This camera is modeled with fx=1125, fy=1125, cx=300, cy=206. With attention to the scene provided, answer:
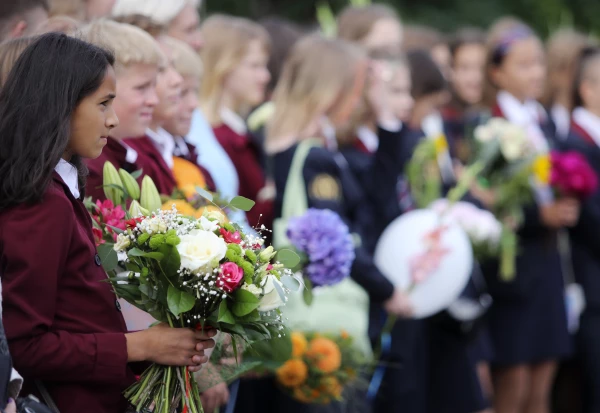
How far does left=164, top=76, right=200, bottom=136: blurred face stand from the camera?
186 inches

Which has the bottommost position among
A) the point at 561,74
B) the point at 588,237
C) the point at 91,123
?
the point at 588,237

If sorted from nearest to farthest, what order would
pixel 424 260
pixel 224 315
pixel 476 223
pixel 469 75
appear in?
1. pixel 224 315
2. pixel 424 260
3. pixel 476 223
4. pixel 469 75

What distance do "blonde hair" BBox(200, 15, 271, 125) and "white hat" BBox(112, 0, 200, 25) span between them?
1.99 ft

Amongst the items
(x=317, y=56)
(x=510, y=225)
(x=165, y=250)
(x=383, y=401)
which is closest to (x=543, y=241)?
(x=510, y=225)

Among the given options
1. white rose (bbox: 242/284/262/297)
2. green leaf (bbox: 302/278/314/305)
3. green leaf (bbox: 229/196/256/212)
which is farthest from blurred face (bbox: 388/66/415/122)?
white rose (bbox: 242/284/262/297)

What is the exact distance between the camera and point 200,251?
302 cm

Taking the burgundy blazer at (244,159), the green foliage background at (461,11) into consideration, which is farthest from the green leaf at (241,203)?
the green foliage background at (461,11)

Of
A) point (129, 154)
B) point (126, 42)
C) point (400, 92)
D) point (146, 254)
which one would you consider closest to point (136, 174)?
point (129, 154)

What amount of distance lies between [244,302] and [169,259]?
0.24 metres

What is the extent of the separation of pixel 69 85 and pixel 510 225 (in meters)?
4.16

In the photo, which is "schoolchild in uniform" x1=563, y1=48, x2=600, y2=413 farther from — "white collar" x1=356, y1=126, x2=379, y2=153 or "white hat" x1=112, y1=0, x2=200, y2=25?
"white hat" x1=112, y1=0, x2=200, y2=25

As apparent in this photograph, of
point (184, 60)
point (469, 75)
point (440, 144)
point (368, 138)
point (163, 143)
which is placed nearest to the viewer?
point (163, 143)

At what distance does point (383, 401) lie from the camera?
6094 millimetres

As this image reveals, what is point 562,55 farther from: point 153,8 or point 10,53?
point 10,53
